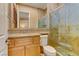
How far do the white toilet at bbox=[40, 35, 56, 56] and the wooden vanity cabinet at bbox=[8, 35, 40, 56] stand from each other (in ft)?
0.14

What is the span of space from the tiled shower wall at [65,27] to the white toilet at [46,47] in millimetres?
44

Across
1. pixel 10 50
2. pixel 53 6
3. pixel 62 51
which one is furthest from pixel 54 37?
pixel 10 50

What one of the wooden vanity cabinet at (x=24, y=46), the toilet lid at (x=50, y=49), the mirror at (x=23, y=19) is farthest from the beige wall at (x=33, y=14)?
the toilet lid at (x=50, y=49)

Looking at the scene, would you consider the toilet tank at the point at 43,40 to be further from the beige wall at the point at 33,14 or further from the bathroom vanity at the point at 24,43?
the beige wall at the point at 33,14

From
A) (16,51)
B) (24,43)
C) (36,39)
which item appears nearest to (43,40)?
(36,39)

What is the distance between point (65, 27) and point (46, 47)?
30 cm

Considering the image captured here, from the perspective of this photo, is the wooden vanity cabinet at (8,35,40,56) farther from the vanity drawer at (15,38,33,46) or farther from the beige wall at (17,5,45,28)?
the beige wall at (17,5,45,28)

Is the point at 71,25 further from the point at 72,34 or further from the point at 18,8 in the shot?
the point at 18,8

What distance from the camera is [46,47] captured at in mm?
1571

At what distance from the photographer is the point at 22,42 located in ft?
5.15

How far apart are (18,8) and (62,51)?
66 cm

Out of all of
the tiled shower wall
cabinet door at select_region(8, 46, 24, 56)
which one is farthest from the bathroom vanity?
the tiled shower wall

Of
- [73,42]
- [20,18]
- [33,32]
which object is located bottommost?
[73,42]

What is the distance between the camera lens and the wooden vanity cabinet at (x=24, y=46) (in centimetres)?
154
